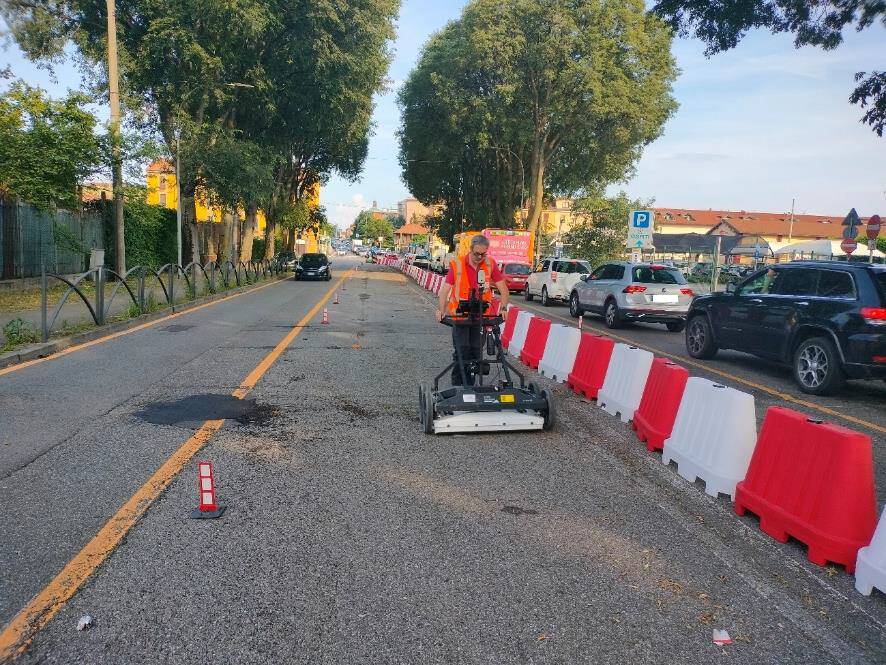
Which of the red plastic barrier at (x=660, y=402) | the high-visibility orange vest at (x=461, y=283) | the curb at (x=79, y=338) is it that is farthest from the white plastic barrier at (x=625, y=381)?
the curb at (x=79, y=338)

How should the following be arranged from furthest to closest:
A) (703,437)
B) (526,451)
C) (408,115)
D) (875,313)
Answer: (408,115) < (875,313) < (526,451) < (703,437)

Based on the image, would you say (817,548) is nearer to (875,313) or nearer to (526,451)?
(526,451)

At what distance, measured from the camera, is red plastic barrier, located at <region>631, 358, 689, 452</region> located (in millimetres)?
5809

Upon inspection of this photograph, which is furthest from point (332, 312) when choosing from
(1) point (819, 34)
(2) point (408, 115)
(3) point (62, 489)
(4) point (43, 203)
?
(2) point (408, 115)

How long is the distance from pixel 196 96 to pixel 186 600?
83.0 feet

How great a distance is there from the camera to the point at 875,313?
8227 millimetres

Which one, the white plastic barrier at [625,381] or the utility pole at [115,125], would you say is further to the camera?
the utility pole at [115,125]

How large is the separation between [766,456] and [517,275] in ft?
81.1

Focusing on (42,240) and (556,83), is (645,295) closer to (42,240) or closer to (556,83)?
(42,240)

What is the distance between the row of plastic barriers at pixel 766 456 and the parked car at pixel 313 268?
30000 mm

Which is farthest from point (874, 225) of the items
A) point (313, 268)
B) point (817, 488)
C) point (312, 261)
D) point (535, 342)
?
point (312, 261)

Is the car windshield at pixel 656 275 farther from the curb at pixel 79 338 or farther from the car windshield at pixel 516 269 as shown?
Answer: the car windshield at pixel 516 269

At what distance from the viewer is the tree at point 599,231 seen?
133ft

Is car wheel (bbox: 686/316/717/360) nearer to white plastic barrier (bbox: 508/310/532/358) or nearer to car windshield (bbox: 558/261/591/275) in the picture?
white plastic barrier (bbox: 508/310/532/358)
